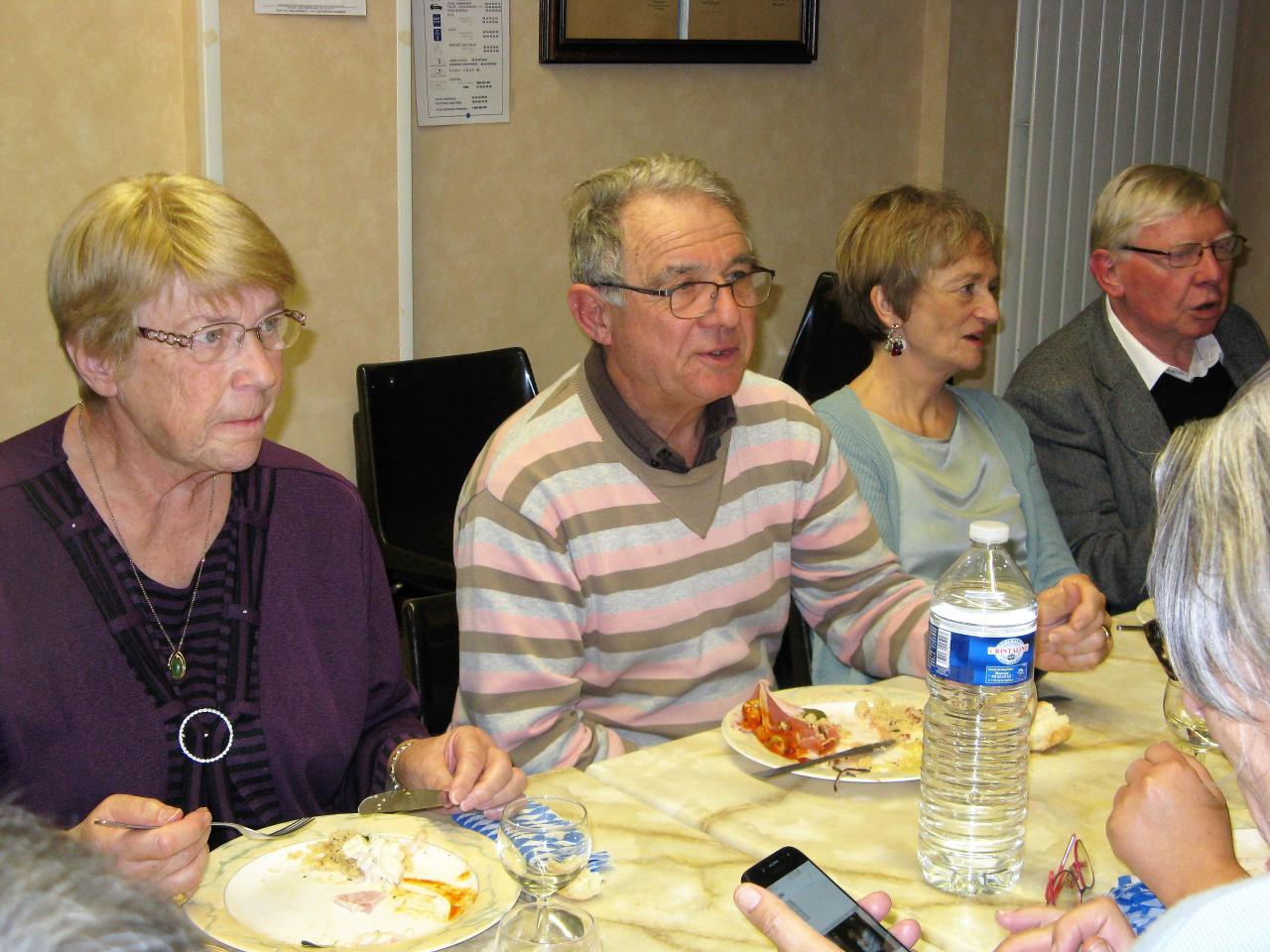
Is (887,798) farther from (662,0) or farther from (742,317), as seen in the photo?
(662,0)

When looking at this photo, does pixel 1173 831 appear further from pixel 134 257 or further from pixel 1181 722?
pixel 134 257

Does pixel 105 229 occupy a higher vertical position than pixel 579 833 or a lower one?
higher

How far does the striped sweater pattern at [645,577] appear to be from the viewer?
200 cm

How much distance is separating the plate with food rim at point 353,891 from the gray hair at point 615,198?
1.01m

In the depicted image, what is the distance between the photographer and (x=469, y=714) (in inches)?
79.9

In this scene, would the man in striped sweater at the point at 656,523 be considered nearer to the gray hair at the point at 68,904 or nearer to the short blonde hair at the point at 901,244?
the short blonde hair at the point at 901,244

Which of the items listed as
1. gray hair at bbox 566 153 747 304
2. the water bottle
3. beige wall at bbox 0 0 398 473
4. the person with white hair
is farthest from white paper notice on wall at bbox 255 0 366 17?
the person with white hair

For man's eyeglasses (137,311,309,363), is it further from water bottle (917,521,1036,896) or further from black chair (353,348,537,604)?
black chair (353,348,537,604)

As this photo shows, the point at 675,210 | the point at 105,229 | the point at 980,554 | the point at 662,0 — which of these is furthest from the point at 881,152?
the point at 105,229

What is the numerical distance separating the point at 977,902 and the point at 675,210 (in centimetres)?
120

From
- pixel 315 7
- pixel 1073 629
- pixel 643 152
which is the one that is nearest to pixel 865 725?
pixel 1073 629

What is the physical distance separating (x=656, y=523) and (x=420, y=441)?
1364mm

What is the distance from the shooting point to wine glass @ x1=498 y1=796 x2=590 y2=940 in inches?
55.0

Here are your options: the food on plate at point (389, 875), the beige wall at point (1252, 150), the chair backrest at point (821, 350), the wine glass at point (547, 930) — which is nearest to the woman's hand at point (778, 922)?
the wine glass at point (547, 930)
